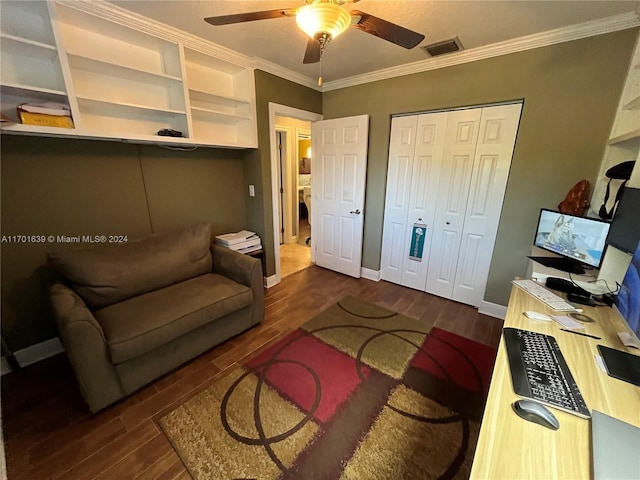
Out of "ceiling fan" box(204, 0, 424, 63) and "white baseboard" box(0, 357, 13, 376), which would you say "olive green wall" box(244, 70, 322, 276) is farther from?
"white baseboard" box(0, 357, 13, 376)

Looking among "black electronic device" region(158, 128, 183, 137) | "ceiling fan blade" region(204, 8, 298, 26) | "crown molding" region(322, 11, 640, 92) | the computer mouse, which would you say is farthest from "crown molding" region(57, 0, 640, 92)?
the computer mouse

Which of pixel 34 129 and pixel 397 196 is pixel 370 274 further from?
pixel 34 129

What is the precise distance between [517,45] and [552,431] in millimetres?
2740

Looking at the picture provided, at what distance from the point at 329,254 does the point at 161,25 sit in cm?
291

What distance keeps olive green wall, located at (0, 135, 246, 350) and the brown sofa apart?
0.31 meters

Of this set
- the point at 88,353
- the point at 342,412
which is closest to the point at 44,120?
the point at 88,353

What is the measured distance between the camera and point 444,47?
2.26 metres

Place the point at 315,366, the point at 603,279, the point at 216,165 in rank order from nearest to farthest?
the point at 603,279 < the point at 315,366 < the point at 216,165

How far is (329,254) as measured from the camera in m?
3.77

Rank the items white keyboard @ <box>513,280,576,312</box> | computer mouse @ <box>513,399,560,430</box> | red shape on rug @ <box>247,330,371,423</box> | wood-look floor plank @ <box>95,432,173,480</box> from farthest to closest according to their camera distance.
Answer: red shape on rug @ <box>247,330,371,423</box>
white keyboard @ <box>513,280,576,312</box>
wood-look floor plank @ <box>95,432,173,480</box>
computer mouse @ <box>513,399,560,430</box>

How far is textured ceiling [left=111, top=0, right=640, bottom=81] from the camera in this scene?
1.70 metres

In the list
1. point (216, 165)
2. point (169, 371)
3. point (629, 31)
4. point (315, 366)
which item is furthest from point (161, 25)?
point (629, 31)

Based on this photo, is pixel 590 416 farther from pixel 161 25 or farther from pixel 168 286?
pixel 161 25

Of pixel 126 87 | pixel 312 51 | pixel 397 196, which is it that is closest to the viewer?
pixel 312 51
